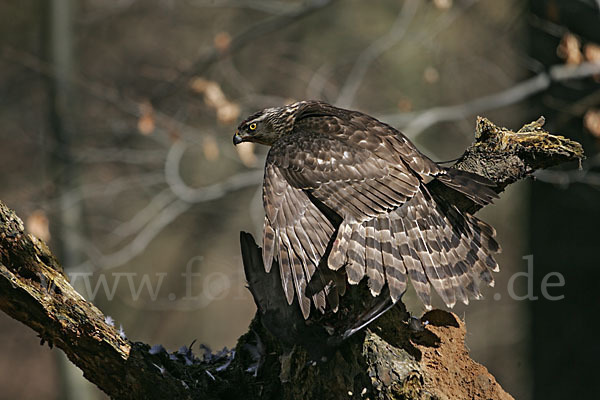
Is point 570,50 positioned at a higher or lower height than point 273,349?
higher

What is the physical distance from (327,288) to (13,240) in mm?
1191

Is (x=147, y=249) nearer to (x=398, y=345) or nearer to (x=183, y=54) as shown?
(x=183, y=54)

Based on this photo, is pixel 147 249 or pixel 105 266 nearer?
pixel 105 266

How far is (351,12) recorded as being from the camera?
7375 mm

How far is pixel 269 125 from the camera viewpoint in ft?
12.4

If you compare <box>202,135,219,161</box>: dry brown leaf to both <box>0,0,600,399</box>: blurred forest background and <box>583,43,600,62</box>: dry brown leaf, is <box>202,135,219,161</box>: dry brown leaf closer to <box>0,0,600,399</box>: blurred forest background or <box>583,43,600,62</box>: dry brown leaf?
<box>0,0,600,399</box>: blurred forest background

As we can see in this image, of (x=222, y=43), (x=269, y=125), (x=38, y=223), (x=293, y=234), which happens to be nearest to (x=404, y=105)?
(x=222, y=43)

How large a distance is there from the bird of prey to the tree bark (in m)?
0.14

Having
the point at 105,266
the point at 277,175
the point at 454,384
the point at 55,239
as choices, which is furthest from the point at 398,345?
the point at 55,239

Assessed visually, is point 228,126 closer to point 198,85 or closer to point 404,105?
point 198,85

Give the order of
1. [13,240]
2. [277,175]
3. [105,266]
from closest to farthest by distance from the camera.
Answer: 1. [13,240]
2. [277,175]
3. [105,266]

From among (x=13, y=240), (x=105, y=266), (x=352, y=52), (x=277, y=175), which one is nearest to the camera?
(x=13, y=240)

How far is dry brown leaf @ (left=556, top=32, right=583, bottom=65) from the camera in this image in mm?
6066

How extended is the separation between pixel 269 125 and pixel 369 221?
1218 mm
